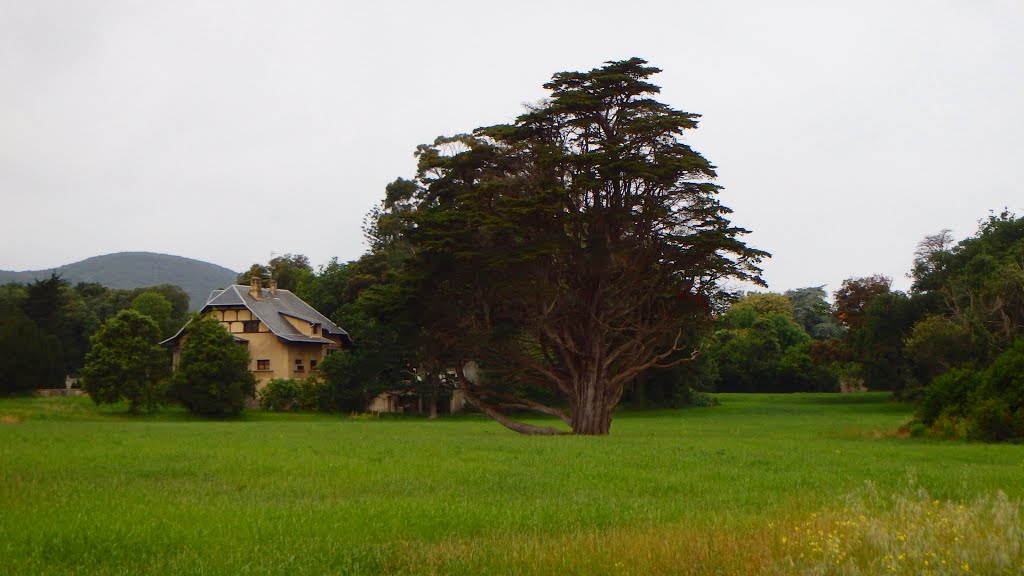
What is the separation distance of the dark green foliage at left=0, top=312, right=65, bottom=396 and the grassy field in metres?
50.1

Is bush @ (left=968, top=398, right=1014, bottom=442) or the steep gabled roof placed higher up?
the steep gabled roof

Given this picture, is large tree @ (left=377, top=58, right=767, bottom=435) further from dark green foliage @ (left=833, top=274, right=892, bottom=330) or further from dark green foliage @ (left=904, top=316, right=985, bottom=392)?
dark green foliage @ (left=833, top=274, right=892, bottom=330)

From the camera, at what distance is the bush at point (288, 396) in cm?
7362

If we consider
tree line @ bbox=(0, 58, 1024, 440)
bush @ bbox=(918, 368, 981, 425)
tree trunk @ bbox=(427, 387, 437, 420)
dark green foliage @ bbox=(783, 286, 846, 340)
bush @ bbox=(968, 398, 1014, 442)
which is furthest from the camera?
dark green foliage @ bbox=(783, 286, 846, 340)

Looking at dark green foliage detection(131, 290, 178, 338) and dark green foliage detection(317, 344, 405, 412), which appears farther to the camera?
dark green foliage detection(131, 290, 178, 338)

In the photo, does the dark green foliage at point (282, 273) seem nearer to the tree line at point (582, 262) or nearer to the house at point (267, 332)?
the house at point (267, 332)

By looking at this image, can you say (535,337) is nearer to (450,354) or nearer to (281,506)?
(450,354)

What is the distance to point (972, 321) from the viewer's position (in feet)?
196

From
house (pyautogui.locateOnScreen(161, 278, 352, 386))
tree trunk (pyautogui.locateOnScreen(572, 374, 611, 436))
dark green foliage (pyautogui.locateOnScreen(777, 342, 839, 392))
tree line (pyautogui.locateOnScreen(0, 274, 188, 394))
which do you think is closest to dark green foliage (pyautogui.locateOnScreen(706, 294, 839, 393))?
dark green foliage (pyautogui.locateOnScreen(777, 342, 839, 392))

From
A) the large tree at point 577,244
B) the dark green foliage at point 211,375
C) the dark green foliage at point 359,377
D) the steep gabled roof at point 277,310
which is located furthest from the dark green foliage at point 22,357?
the large tree at point 577,244

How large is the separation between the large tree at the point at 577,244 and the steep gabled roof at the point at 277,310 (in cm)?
4558

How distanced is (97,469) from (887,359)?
65.9m

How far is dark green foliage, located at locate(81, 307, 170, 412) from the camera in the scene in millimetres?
63312

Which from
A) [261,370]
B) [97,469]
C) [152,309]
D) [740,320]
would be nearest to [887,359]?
[740,320]
